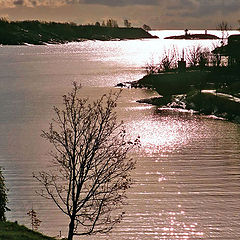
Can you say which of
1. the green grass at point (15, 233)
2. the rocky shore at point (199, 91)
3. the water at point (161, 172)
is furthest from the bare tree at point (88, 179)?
the rocky shore at point (199, 91)

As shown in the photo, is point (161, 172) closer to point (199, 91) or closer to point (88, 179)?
point (88, 179)

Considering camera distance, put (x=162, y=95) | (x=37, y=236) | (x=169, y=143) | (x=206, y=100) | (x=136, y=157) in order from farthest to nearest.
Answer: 1. (x=162, y=95)
2. (x=206, y=100)
3. (x=169, y=143)
4. (x=136, y=157)
5. (x=37, y=236)

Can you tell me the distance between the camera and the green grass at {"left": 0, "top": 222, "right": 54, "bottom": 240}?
3056 cm

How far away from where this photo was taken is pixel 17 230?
3281cm

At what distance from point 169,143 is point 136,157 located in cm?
932

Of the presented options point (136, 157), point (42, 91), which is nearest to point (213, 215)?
point (136, 157)

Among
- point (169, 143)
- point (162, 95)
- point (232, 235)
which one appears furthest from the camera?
point (162, 95)

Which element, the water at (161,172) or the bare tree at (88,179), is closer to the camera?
the bare tree at (88,179)

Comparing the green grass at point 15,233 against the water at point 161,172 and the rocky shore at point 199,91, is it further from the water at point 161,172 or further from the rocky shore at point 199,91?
the rocky shore at point 199,91

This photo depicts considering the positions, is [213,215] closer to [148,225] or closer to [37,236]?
[148,225]

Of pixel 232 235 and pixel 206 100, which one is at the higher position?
pixel 206 100

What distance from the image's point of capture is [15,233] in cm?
3150

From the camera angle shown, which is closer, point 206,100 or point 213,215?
point 213,215

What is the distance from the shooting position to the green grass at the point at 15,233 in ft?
100
